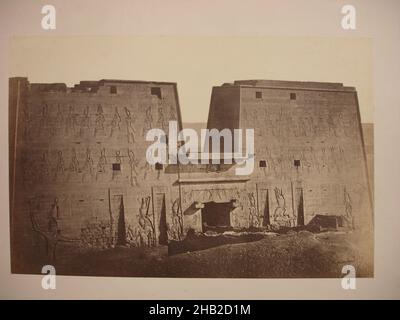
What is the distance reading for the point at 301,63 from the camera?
407 centimetres

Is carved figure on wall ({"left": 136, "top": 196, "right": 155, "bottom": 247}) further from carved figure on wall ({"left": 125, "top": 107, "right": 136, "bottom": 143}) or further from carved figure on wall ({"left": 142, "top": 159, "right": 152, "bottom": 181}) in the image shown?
carved figure on wall ({"left": 125, "top": 107, "right": 136, "bottom": 143})

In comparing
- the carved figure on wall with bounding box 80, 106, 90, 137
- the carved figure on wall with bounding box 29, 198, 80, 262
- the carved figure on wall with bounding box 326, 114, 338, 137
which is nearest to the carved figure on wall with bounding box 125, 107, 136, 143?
the carved figure on wall with bounding box 80, 106, 90, 137

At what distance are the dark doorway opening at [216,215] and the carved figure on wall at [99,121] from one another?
45.0 inches

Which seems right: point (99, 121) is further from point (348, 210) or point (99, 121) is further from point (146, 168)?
point (348, 210)

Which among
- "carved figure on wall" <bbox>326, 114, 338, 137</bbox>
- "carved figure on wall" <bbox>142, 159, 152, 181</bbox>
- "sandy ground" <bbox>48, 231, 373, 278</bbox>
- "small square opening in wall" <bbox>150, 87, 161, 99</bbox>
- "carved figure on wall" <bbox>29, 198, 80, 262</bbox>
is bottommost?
"sandy ground" <bbox>48, 231, 373, 278</bbox>

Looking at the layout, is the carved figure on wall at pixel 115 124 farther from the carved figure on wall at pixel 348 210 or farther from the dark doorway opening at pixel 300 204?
the carved figure on wall at pixel 348 210

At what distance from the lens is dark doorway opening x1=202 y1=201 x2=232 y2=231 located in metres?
4.11

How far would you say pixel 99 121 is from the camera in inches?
161

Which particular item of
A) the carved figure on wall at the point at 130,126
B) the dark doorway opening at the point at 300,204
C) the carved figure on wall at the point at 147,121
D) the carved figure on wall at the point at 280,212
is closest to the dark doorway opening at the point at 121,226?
the carved figure on wall at the point at 130,126

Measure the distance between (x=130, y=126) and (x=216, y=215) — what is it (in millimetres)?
1096

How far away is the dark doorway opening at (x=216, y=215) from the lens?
4.11 metres

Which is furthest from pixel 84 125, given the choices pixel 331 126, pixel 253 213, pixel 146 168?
pixel 331 126

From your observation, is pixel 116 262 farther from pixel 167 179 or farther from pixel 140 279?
pixel 167 179
